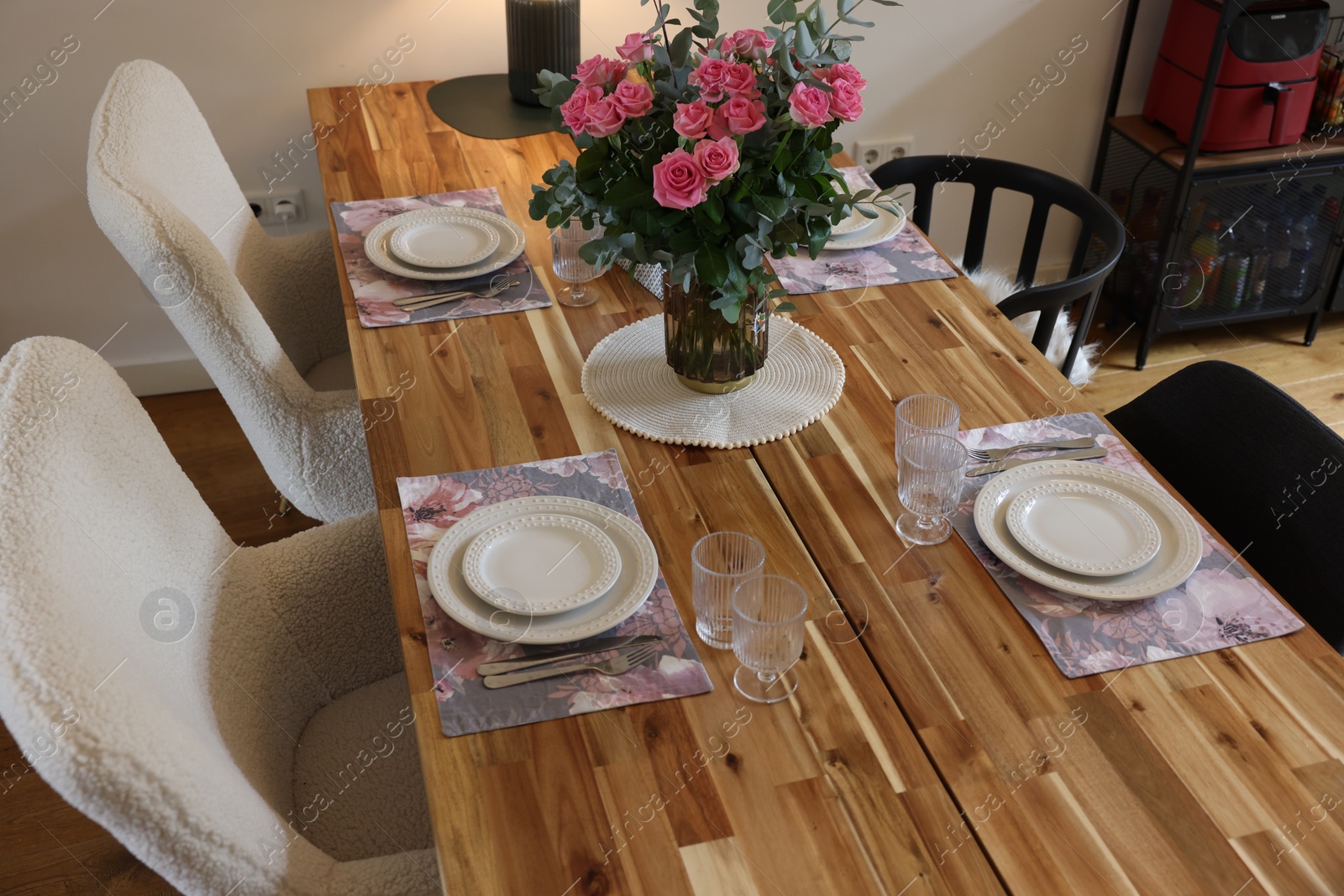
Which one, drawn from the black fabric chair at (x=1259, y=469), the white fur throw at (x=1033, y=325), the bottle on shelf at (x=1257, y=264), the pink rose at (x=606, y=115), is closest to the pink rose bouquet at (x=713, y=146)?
the pink rose at (x=606, y=115)

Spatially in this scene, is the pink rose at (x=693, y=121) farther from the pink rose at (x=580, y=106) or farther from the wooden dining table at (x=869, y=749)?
the wooden dining table at (x=869, y=749)

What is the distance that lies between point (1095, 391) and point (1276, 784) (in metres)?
1.97

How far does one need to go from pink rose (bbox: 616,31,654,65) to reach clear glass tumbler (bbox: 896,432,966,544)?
0.53 m

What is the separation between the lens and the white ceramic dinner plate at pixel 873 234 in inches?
72.0

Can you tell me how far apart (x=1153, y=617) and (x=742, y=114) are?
0.68 metres

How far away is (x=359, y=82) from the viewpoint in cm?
249

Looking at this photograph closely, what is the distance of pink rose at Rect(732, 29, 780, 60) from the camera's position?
1227 mm

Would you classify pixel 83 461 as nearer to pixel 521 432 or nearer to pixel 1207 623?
pixel 521 432

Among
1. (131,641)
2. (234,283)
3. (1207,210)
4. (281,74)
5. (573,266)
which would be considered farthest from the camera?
(1207,210)

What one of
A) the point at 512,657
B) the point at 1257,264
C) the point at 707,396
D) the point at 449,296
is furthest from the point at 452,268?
the point at 1257,264

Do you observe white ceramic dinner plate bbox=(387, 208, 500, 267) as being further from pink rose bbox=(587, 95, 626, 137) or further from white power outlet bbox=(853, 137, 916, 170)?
white power outlet bbox=(853, 137, 916, 170)

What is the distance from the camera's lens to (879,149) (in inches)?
113

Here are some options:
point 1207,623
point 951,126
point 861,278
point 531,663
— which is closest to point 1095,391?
point 951,126

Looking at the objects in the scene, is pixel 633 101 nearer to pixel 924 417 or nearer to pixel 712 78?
pixel 712 78
